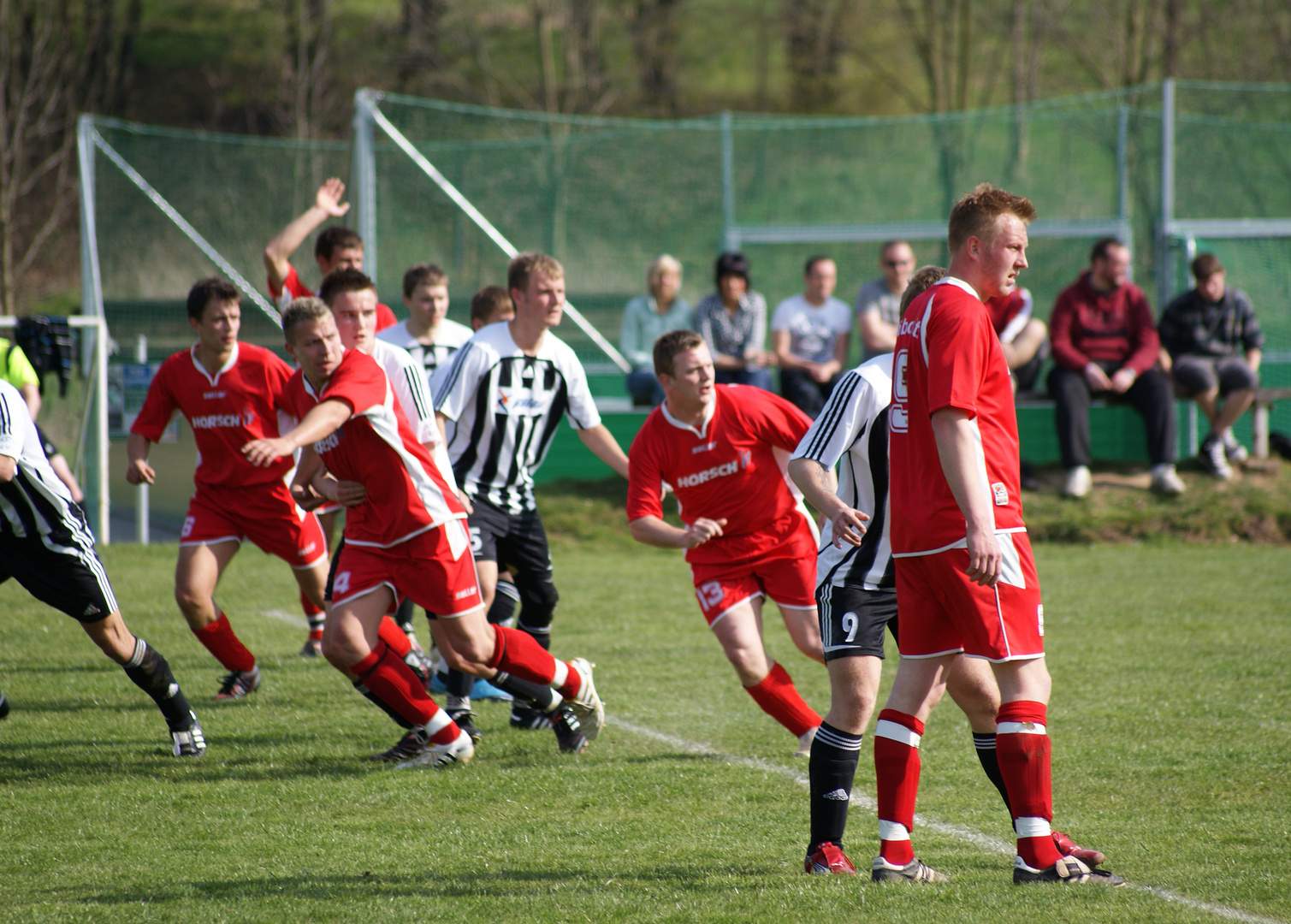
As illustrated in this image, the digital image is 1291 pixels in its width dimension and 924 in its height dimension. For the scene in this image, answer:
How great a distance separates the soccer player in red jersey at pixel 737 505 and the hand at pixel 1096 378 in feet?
21.4

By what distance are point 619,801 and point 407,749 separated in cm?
101

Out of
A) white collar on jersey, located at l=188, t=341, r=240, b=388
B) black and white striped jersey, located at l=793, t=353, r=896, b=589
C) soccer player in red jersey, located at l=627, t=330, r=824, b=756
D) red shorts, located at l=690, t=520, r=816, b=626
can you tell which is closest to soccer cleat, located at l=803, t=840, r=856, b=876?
black and white striped jersey, located at l=793, t=353, r=896, b=589

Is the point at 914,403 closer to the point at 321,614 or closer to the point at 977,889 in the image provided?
the point at 977,889

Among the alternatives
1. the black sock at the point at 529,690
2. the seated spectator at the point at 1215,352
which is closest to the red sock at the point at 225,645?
the black sock at the point at 529,690

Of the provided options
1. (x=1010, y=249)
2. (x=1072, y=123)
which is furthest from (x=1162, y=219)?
(x=1010, y=249)

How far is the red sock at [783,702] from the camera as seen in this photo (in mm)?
4684

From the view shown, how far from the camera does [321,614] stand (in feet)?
22.1

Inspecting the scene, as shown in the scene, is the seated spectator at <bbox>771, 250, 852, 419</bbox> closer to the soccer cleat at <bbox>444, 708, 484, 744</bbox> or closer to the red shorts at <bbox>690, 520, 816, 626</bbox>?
the soccer cleat at <bbox>444, 708, 484, 744</bbox>

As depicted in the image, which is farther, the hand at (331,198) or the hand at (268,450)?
the hand at (331,198)

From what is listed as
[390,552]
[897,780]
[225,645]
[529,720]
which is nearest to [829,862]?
[897,780]

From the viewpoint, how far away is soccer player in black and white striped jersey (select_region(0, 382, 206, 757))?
4496 millimetres

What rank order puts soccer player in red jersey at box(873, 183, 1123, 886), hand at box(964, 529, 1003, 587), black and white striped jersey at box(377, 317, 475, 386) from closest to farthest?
hand at box(964, 529, 1003, 587), soccer player in red jersey at box(873, 183, 1123, 886), black and white striped jersey at box(377, 317, 475, 386)

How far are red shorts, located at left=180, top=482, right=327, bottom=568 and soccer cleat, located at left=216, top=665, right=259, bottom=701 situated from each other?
0.60 m

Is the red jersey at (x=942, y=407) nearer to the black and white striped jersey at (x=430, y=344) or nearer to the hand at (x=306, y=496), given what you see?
the hand at (x=306, y=496)
